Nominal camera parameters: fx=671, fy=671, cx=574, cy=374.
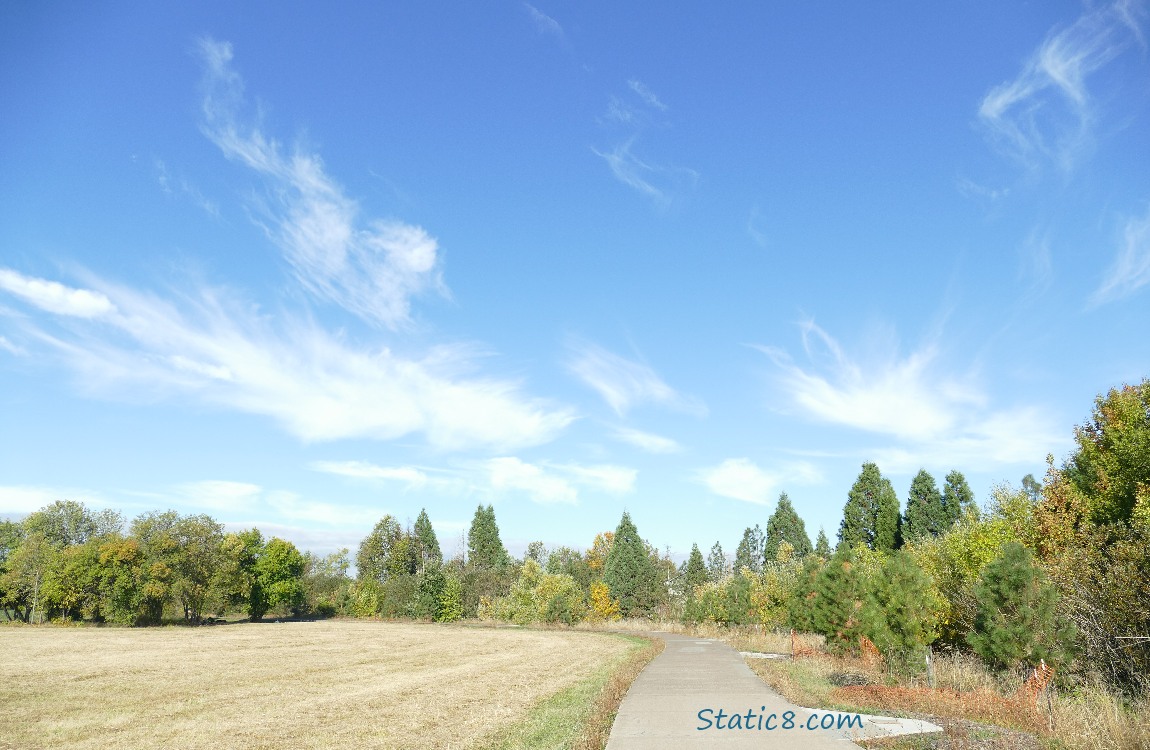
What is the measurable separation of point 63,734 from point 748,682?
16.6 m

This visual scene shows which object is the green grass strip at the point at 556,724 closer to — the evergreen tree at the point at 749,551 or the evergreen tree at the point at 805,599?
the evergreen tree at the point at 805,599

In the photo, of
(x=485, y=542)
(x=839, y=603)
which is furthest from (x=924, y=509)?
(x=485, y=542)

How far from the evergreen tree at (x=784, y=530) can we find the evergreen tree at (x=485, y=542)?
40710mm

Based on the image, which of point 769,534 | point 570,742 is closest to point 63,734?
point 570,742

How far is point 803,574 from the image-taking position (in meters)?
38.8

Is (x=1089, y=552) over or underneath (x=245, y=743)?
over

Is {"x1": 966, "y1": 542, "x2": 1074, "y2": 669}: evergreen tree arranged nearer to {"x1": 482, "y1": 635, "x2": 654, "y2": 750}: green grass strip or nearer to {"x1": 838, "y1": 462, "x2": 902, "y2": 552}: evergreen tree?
{"x1": 482, "y1": 635, "x2": 654, "y2": 750}: green grass strip

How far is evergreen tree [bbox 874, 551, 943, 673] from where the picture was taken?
62.3ft

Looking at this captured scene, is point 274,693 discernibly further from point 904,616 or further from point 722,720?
point 904,616

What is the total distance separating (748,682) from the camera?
1919cm

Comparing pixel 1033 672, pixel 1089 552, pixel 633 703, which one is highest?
pixel 1089 552

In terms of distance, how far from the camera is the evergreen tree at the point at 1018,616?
15031 mm

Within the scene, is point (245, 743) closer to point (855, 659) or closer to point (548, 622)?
point (855, 659)

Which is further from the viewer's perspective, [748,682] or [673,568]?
[673,568]
